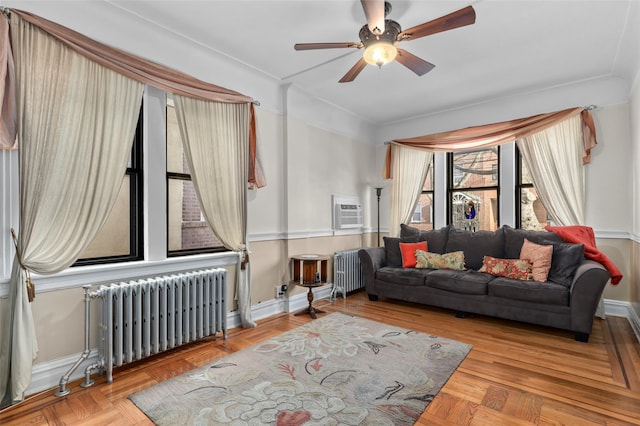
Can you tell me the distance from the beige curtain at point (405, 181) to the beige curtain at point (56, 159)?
164 inches

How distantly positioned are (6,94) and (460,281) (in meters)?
4.39

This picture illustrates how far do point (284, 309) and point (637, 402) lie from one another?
10.7ft

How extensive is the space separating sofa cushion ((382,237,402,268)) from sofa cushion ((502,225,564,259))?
139 cm

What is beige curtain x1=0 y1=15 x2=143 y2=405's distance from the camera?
2.13 meters

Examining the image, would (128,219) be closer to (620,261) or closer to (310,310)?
(310,310)

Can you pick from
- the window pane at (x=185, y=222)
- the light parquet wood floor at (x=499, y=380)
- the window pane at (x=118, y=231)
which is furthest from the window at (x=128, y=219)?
the light parquet wood floor at (x=499, y=380)

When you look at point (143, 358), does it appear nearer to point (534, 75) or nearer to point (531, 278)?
point (531, 278)

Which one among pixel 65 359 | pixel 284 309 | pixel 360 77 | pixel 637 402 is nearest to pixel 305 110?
pixel 360 77

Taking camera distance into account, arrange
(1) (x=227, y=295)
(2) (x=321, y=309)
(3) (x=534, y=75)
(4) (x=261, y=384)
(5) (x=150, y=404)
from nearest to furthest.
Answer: (5) (x=150, y=404), (4) (x=261, y=384), (1) (x=227, y=295), (3) (x=534, y=75), (2) (x=321, y=309)

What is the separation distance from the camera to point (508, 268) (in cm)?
385

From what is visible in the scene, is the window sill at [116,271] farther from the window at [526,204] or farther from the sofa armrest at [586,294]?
the window at [526,204]

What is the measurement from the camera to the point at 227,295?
137 inches

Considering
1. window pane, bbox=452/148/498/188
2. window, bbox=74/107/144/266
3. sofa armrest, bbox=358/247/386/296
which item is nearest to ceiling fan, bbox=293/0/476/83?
window, bbox=74/107/144/266

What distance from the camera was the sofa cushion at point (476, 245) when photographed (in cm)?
427
